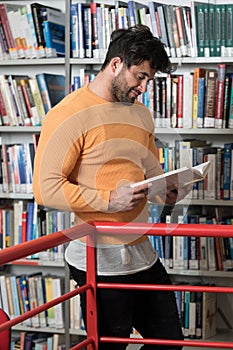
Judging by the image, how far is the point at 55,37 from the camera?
3.19m

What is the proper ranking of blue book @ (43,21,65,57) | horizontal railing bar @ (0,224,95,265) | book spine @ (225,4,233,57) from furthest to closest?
blue book @ (43,21,65,57), book spine @ (225,4,233,57), horizontal railing bar @ (0,224,95,265)

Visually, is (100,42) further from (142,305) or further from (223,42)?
(142,305)

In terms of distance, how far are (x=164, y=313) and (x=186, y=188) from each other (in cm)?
36

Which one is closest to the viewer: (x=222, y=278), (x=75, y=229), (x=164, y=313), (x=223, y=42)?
(x=75, y=229)

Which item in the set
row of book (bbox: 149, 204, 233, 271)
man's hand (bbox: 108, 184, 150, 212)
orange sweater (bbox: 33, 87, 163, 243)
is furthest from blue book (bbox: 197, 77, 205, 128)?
man's hand (bbox: 108, 184, 150, 212)

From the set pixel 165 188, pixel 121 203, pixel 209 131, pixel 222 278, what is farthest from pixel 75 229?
pixel 222 278

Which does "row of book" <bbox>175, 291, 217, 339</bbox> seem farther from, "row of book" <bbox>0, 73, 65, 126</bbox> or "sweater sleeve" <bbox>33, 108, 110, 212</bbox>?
"sweater sleeve" <bbox>33, 108, 110, 212</bbox>

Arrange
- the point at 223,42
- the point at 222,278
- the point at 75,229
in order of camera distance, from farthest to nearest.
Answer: the point at 222,278 < the point at 223,42 < the point at 75,229

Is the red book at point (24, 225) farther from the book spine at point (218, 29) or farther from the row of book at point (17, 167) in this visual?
the book spine at point (218, 29)

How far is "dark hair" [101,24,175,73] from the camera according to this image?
6.32ft

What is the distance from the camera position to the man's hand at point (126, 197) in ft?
6.07

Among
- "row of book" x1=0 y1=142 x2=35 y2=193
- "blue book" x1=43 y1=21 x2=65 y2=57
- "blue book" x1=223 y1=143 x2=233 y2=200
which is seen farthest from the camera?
"row of book" x1=0 y1=142 x2=35 y2=193

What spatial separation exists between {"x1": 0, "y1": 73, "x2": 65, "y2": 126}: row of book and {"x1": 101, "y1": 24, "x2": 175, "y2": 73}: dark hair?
1.25m

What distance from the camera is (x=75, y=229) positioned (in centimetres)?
183
